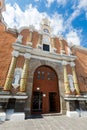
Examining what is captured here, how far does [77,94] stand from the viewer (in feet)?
34.8

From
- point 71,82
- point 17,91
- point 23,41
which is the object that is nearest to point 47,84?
point 71,82

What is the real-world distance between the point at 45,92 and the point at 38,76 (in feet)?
6.54

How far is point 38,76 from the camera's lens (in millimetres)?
10891

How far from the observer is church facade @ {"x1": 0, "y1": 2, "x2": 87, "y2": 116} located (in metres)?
8.65

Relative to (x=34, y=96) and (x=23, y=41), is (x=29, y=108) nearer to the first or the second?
(x=34, y=96)

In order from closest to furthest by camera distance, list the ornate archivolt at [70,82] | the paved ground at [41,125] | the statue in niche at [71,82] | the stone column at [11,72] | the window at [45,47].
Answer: the paved ground at [41,125] → the stone column at [11,72] → the ornate archivolt at [70,82] → the statue in niche at [71,82] → the window at [45,47]

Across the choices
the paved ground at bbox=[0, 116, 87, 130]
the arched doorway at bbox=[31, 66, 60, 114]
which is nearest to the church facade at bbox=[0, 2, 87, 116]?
the arched doorway at bbox=[31, 66, 60, 114]

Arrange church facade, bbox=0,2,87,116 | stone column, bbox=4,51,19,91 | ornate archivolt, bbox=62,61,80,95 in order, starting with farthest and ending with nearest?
1. ornate archivolt, bbox=62,61,80,95
2. church facade, bbox=0,2,87,116
3. stone column, bbox=4,51,19,91

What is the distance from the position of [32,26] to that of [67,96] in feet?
33.7

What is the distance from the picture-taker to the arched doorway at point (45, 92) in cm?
996

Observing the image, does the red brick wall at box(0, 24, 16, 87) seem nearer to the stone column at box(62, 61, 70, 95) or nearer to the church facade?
the church facade

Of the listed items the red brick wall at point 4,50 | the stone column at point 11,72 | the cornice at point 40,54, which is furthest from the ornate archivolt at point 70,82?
the red brick wall at point 4,50

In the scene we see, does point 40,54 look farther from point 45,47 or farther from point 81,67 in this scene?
point 81,67

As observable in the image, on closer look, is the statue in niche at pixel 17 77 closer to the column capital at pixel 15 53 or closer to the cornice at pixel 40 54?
the column capital at pixel 15 53
